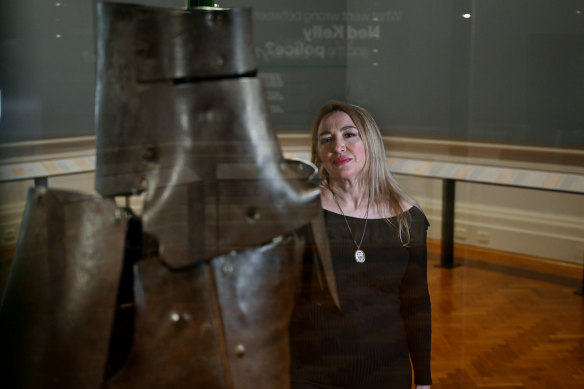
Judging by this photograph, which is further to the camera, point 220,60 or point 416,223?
point 416,223

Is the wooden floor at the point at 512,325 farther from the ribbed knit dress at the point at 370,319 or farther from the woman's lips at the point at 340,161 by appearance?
the woman's lips at the point at 340,161

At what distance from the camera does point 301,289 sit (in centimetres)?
117

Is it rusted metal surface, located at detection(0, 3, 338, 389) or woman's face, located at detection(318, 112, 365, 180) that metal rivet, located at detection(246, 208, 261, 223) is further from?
woman's face, located at detection(318, 112, 365, 180)

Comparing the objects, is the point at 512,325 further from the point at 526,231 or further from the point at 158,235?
the point at 158,235

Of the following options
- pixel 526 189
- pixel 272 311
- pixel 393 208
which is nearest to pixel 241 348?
pixel 272 311

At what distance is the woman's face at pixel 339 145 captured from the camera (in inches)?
47.9

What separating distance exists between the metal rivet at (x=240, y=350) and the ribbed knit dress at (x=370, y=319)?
7.7 inches

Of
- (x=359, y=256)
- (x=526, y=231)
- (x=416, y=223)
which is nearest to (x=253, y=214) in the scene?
(x=359, y=256)

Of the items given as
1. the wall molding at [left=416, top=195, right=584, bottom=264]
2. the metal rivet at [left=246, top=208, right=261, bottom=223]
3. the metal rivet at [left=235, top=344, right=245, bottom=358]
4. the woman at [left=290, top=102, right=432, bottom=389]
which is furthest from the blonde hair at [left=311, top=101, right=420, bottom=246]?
the wall molding at [left=416, top=195, right=584, bottom=264]

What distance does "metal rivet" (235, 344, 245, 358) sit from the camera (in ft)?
3.48

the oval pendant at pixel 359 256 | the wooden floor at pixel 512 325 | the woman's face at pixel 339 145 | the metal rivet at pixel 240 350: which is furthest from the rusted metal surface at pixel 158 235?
the wooden floor at pixel 512 325

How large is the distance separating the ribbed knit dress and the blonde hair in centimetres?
3

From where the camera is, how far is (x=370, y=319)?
1310mm

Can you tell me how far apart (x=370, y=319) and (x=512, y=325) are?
832 mm
